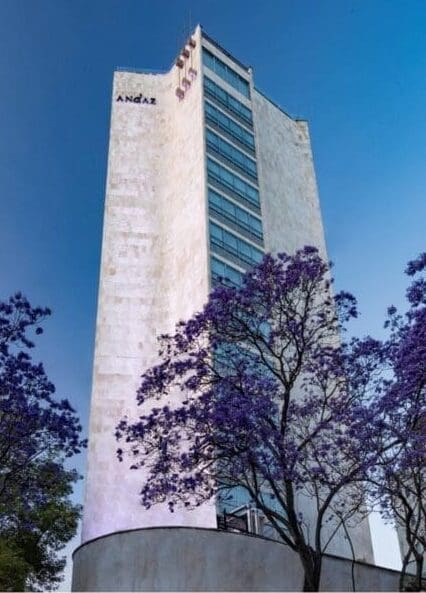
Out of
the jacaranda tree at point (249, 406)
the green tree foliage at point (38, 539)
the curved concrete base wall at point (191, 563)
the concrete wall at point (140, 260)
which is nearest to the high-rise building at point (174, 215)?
the concrete wall at point (140, 260)

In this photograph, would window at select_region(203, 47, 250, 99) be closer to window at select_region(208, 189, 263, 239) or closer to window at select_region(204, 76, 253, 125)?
window at select_region(204, 76, 253, 125)

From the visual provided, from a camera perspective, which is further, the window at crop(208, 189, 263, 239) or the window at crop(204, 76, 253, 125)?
the window at crop(204, 76, 253, 125)

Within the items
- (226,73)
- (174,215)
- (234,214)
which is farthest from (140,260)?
(226,73)

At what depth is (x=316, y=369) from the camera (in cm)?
1720

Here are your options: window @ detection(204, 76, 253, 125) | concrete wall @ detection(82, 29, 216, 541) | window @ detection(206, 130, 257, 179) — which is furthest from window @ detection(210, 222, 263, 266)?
window @ detection(204, 76, 253, 125)

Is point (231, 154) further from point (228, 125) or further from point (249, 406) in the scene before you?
point (249, 406)

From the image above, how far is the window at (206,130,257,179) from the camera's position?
42594 mm

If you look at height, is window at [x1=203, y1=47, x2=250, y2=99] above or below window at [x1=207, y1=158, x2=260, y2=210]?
above

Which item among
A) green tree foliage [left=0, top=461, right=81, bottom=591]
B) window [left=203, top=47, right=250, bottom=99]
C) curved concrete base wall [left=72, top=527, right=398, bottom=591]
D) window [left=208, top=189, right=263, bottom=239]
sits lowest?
curved concrete base wall [left=72, top=527, right=398, bottom=591]

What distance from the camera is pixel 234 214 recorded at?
135ft

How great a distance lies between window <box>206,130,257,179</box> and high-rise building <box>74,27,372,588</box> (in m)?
0.09

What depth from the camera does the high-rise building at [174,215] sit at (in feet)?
119

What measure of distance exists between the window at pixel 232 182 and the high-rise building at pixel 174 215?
87mm

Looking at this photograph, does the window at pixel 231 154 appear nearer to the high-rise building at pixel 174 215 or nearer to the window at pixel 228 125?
the high-rise building at pixel 174 215
